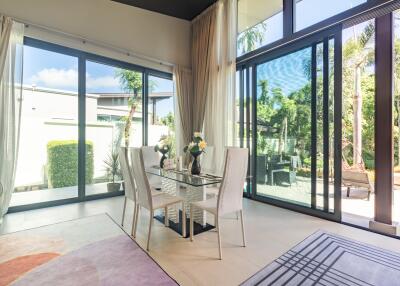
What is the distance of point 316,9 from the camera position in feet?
10.2

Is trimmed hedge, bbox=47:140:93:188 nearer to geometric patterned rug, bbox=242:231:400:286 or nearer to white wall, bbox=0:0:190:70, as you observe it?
white wall, bbox=0:0:190:70

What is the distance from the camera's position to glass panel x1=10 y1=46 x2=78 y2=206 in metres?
3.48

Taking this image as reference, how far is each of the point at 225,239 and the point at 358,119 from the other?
2.87 meters

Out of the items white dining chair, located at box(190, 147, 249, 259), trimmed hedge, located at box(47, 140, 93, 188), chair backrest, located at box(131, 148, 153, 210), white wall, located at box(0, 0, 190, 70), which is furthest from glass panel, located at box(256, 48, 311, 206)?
trimmed hedge, located at box(47, 140, 93, 188)

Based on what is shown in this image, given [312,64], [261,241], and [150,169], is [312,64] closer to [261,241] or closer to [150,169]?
[261,241]

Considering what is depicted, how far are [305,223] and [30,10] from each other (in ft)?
16.5

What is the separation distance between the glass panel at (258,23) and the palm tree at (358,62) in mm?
1055

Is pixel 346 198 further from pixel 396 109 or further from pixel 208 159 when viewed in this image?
pixel 208 159

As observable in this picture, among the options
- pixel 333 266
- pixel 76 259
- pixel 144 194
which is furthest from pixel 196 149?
pixel 333 266

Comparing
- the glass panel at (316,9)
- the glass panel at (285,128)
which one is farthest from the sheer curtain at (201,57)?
the glass panel at (316,9)

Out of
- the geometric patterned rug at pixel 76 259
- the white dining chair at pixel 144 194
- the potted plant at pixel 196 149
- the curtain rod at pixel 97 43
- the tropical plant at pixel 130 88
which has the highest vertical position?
the curtain rod at pixel 97 43

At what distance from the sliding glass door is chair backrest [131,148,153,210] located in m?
2.26

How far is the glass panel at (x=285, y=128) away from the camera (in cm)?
331

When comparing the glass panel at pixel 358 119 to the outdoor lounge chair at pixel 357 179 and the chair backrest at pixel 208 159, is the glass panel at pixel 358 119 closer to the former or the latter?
the outdoor lounge chair at pixel 357 179
